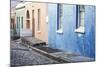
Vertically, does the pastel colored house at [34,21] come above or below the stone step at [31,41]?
above

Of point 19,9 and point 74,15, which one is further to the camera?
point 74,15

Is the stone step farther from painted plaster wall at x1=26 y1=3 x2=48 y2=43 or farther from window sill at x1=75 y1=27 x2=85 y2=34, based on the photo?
window sill at x1=75 y1=27 x2=85 y2=34

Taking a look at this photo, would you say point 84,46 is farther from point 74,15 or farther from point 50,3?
point 50,3

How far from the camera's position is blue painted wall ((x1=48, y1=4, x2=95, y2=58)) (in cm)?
304

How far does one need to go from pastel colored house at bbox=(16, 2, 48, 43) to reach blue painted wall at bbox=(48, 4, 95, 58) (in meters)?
0.07

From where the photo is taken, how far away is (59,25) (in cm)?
311

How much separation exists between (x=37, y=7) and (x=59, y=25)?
0.40 m

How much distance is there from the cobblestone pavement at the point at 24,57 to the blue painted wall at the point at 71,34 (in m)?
0.23

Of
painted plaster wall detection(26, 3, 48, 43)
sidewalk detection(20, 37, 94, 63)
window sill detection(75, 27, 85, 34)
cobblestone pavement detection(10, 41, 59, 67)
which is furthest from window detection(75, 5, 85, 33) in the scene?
cobblestone pavement detection(10, 41, 59, 67)

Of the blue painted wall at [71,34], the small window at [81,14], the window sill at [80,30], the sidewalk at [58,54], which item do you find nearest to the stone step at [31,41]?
the sidewalk at [58,54]

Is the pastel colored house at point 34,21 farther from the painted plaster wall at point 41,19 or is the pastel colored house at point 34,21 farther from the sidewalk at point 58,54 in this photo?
the sidewalk at point 58,54

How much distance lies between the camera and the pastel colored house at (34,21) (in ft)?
9.51

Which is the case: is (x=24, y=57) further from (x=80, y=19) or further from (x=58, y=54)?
(x=80, y=19)
